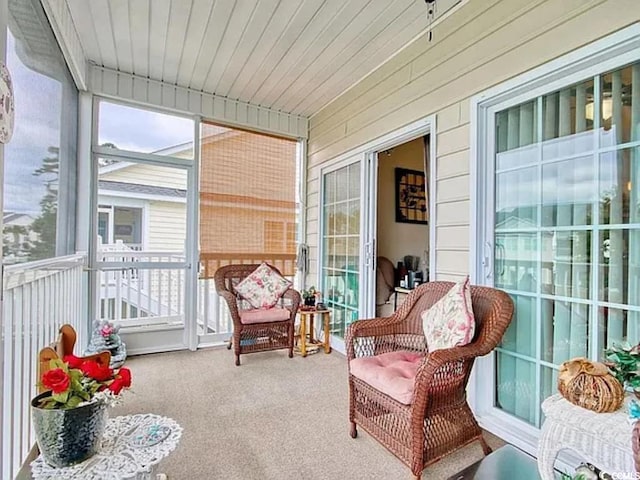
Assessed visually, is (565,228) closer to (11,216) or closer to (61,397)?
(61,397)

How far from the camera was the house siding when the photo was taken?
1.87m

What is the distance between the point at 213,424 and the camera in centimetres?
228

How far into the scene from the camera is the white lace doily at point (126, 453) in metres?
1.19

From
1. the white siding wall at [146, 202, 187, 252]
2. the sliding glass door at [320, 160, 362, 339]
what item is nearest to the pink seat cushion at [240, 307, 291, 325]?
the sliding glass door at [320, 160, 362, 339]

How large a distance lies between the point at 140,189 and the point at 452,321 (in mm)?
3508

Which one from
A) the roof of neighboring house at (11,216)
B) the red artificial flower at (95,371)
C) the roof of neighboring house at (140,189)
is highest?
the roof of neighboring house at (140,189)

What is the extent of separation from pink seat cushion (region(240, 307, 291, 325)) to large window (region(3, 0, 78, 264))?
1.68m

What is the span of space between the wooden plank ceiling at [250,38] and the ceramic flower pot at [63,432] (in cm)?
268

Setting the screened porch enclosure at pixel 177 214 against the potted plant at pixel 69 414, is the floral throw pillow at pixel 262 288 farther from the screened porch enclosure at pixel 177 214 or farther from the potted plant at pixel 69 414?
the potted plant at pixel 69 414

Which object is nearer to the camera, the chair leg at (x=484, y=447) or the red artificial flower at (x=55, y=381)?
the red artificial flower at (x=55, y=381)

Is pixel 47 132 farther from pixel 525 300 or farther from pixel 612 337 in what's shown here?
pixel 612 337

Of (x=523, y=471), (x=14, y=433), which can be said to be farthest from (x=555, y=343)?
(x=14, y=433)

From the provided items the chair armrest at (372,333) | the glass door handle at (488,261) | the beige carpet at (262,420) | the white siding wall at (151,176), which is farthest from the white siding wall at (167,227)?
the glass door handle at (488,261)

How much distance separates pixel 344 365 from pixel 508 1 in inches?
128
